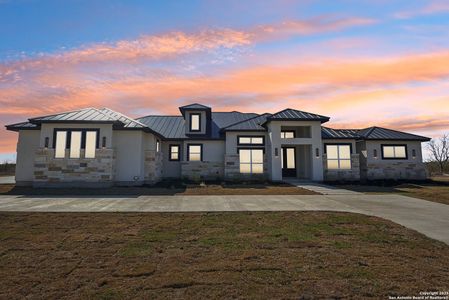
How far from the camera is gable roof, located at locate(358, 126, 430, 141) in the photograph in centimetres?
2461

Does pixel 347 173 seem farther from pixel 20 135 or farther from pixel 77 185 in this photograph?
pixel 20 135

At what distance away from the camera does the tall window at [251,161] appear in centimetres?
2366

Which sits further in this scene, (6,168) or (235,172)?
(6,168)

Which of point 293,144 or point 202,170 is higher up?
point 293,144

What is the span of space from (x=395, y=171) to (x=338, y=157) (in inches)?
241

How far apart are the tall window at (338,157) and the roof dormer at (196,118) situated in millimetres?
12131

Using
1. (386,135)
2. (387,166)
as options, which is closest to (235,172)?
(387,166)

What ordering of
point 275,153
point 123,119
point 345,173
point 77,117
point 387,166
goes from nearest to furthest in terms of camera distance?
point 77,117 → point 123,119 → point 275,153 → point 345,173 → point 387,166

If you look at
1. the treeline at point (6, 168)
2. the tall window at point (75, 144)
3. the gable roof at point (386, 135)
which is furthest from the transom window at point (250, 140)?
the treeline at point (6, 168)

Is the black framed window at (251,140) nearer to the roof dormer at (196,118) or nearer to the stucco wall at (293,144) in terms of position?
the stucco wall at (293,144)

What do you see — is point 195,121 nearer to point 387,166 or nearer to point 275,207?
point 275,207

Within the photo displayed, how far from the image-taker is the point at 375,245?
5.80m

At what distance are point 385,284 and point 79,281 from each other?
4860 millimetres

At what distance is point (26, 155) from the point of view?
19.3 m
